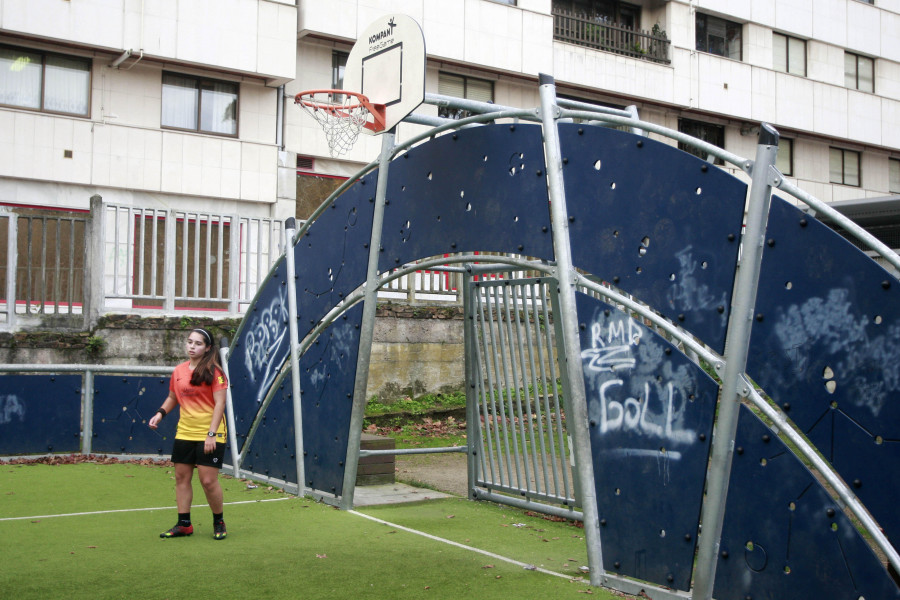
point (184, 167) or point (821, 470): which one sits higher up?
point (184, 167)

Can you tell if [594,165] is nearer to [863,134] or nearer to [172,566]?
[172,566]

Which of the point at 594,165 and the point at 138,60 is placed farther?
the point at 138,60

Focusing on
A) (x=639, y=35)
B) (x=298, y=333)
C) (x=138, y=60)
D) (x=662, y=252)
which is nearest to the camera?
(x=662, y=252)

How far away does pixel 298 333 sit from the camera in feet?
35.3

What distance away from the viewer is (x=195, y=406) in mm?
7992

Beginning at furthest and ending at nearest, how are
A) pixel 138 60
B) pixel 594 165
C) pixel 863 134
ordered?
pixel 863 134, pixel 138 60, pixel 594 165

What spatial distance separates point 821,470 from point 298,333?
6713 mm

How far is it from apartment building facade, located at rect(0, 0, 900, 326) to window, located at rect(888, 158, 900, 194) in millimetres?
5410

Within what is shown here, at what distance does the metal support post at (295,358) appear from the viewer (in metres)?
10.2

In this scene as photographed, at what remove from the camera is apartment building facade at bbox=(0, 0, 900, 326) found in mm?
21406

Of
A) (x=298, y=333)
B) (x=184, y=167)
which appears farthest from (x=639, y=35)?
(x=298, y=333)

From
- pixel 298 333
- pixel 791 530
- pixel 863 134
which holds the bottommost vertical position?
pixel 791 530

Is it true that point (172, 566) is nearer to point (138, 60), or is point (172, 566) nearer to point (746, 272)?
point (746, 272)

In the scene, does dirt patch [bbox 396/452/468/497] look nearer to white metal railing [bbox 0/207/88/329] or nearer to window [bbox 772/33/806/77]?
white metal railing [bbox 0/207/88/329]
